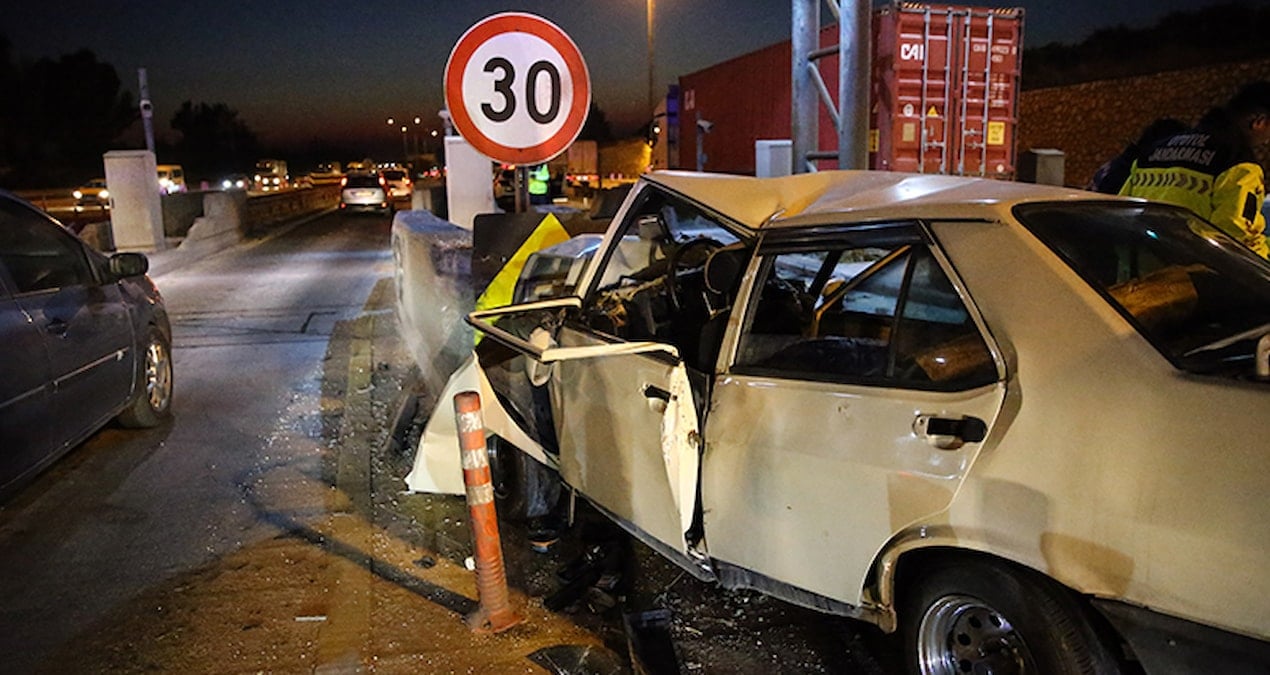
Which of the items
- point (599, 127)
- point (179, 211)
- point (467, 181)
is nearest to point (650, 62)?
point (179, 211)

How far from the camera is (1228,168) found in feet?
15.7

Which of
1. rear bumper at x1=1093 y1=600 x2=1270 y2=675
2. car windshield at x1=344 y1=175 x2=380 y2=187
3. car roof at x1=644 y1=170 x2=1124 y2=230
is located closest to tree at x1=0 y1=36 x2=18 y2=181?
car windshield at x1=344 y1=175 x2=380 y2=187

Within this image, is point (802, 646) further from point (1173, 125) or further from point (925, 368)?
point (1173, 125)

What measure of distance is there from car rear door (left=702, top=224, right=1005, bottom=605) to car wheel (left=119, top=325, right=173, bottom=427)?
4631 millimetres

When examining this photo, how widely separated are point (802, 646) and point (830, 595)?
Result: 2.53 ft

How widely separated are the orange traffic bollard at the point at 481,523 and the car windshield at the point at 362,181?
32.2 metres

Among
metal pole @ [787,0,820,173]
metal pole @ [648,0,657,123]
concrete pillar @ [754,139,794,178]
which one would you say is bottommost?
concrete pillar @ [754,139,794,178]

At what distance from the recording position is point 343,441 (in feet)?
20.1

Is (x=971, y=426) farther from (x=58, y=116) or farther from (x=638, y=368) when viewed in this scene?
→ (x=58, y=116)

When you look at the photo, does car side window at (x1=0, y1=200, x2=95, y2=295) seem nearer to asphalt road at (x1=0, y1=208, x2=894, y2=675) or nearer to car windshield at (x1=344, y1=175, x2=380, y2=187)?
asphalt road at (x1=0, y1=208, x2=894, y2=675)

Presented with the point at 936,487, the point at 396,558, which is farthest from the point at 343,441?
the point at 936,487

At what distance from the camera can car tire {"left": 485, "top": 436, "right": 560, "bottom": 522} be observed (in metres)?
4.59

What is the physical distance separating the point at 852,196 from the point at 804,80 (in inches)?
222

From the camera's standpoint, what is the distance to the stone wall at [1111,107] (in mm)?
22484
